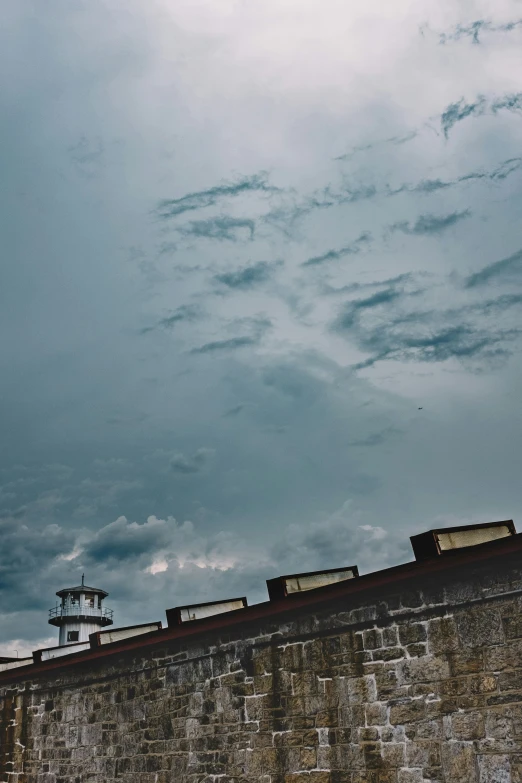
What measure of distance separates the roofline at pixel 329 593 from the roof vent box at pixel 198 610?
205 mm

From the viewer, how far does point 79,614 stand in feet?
141

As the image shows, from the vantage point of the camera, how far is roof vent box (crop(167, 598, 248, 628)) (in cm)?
1223

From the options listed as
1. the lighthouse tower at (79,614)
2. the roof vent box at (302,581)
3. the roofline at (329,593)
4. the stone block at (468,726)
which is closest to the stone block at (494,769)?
the stone block at (468,726)

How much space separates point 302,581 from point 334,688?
1716mm

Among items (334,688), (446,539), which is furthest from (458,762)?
(446,539)

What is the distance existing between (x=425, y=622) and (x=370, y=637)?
869mm

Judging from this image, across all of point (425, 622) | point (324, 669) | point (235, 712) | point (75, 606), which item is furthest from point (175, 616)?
point (75, 606)

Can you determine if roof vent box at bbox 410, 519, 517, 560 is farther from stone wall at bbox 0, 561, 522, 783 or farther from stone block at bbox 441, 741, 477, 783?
stone block at bbox 441, 741, 477, 783

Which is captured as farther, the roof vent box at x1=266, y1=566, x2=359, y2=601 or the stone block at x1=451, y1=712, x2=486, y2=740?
the roof vent box at x1=266, y1=566, x2=359, y2=601

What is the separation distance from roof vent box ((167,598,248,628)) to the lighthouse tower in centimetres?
3251

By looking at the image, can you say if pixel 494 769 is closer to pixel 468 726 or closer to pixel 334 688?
pixel 468 726

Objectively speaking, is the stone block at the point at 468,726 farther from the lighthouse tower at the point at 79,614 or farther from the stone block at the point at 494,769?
the lighthouse tower at the point at 79,614

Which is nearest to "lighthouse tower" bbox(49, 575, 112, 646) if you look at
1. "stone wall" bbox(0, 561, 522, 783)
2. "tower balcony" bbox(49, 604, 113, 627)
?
"tower balcony" bbox(49, 604, 113, 627)

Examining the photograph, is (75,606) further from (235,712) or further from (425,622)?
(425,622)
